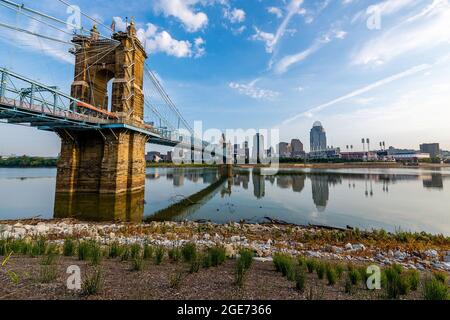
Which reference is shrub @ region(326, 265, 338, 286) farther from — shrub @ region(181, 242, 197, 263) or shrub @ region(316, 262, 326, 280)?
shrub @ region(181, 242, 197, 263)

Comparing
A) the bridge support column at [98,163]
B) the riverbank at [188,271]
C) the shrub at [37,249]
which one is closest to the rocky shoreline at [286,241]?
the riverbank at [188,271]

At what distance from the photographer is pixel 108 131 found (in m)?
24.6

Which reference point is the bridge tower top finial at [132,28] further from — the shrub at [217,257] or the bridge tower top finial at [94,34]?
the shrub at [217,257]

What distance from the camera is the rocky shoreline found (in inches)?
318

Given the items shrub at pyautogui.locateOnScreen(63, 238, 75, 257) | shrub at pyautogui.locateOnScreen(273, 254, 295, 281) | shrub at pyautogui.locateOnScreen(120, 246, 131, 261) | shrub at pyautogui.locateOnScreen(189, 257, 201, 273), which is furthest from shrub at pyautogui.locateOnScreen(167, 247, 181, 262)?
shrub at pyautogui.locateOnScreen(63, 238, 75, 257)

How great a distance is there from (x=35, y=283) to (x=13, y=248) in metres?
3.66

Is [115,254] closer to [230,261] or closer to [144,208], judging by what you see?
[230,261]

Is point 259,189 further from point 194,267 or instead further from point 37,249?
point 37,249

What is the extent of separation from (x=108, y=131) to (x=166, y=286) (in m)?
24.3

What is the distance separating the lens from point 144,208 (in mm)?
20531

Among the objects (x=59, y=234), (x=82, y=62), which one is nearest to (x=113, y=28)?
(x=82, y=62)

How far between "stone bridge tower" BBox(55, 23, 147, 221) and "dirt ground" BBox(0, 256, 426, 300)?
2035cm

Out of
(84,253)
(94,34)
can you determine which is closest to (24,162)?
(94,34)
